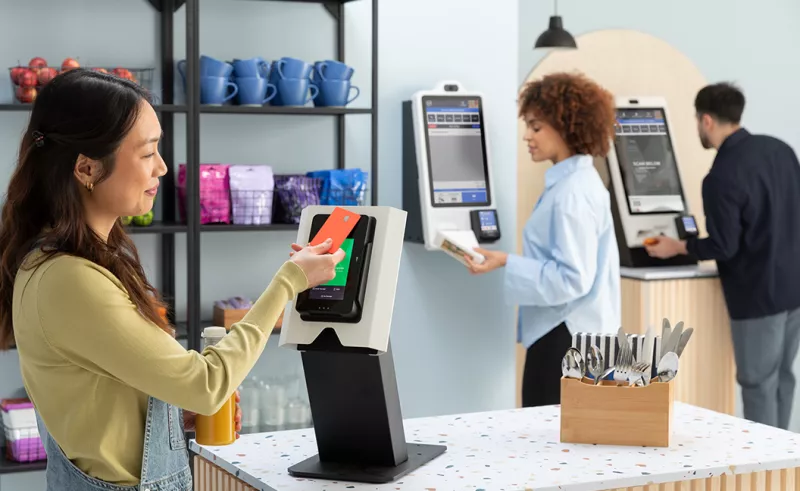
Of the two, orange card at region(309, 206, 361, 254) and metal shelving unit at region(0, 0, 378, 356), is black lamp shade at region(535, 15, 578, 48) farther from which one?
orange card at region(309, 206, 361, 254)

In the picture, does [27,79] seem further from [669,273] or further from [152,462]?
[669,273]

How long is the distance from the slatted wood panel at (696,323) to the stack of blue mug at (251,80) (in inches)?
76.3

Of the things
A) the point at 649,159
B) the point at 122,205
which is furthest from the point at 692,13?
the point at 122,205

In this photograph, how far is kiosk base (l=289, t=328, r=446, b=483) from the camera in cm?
197

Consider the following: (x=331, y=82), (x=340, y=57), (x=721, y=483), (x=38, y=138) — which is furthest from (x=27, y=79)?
(x=721, y=483)

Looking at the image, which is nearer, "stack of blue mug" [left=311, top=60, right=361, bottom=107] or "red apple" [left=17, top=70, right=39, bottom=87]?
"red apple" [left=17, top=70, right=39, bottom=87]

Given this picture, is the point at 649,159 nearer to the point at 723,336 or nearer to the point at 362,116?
the point at 723,336

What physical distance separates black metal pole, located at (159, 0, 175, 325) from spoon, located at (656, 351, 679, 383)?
6.16 ft

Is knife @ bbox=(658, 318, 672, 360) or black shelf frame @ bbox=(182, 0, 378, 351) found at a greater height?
black shelf frame @ bbox=(182, 0, 378, 351)

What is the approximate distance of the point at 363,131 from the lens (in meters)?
3.82

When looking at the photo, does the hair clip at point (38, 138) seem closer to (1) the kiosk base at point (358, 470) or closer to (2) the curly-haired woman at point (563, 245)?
(1) the kiosk base at point (358, 470)

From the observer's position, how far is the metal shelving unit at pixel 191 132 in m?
3.28

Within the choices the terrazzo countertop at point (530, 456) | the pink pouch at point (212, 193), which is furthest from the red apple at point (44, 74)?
the terrazzo countertop at point (530, 456)

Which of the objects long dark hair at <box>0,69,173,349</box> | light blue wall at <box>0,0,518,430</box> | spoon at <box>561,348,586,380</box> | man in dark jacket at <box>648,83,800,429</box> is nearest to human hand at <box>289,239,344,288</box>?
long dark hair at <box>0,69,173,349</box>
